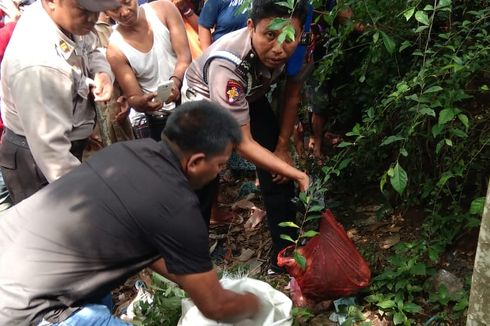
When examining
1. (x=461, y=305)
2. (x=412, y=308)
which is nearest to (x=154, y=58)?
(x=412, y=308)

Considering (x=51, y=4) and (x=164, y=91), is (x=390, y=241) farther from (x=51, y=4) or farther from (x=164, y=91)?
(x=51, y=4)

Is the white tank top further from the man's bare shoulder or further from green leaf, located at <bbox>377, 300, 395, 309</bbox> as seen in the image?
Answer: green leaf, located at <bbox>377, 300, 395, 309</bbox>

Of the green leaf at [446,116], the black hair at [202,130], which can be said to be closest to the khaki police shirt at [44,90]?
the black hair at [202,130]

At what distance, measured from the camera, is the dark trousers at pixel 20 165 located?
98.3 inches

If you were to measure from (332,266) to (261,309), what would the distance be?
0.55 m

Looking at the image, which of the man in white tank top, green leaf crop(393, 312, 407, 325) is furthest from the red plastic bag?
the man in white tank top

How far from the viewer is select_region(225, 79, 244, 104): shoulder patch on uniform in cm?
256

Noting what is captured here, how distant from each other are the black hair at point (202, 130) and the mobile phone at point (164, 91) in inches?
49.5

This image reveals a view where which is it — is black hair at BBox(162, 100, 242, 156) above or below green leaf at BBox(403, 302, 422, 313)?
above

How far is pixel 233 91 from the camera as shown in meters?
2.58

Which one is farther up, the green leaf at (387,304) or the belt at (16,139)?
the belt at (16,139)

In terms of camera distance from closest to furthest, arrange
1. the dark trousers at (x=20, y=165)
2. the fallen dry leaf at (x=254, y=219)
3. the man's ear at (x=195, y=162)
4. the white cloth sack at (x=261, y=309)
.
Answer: the man's ear at (x=195, y=162) < the white cloth sack at (x=261, y=309) < the dark trousers at (x=20, y=165) < the fallen dry leaf at (x=254, y=219)

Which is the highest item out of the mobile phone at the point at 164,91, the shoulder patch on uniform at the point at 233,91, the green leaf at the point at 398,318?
the shoulder patch on uniform at the point at 233,91

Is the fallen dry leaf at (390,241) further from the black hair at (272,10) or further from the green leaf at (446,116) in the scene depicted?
the black hair at (272,10)
